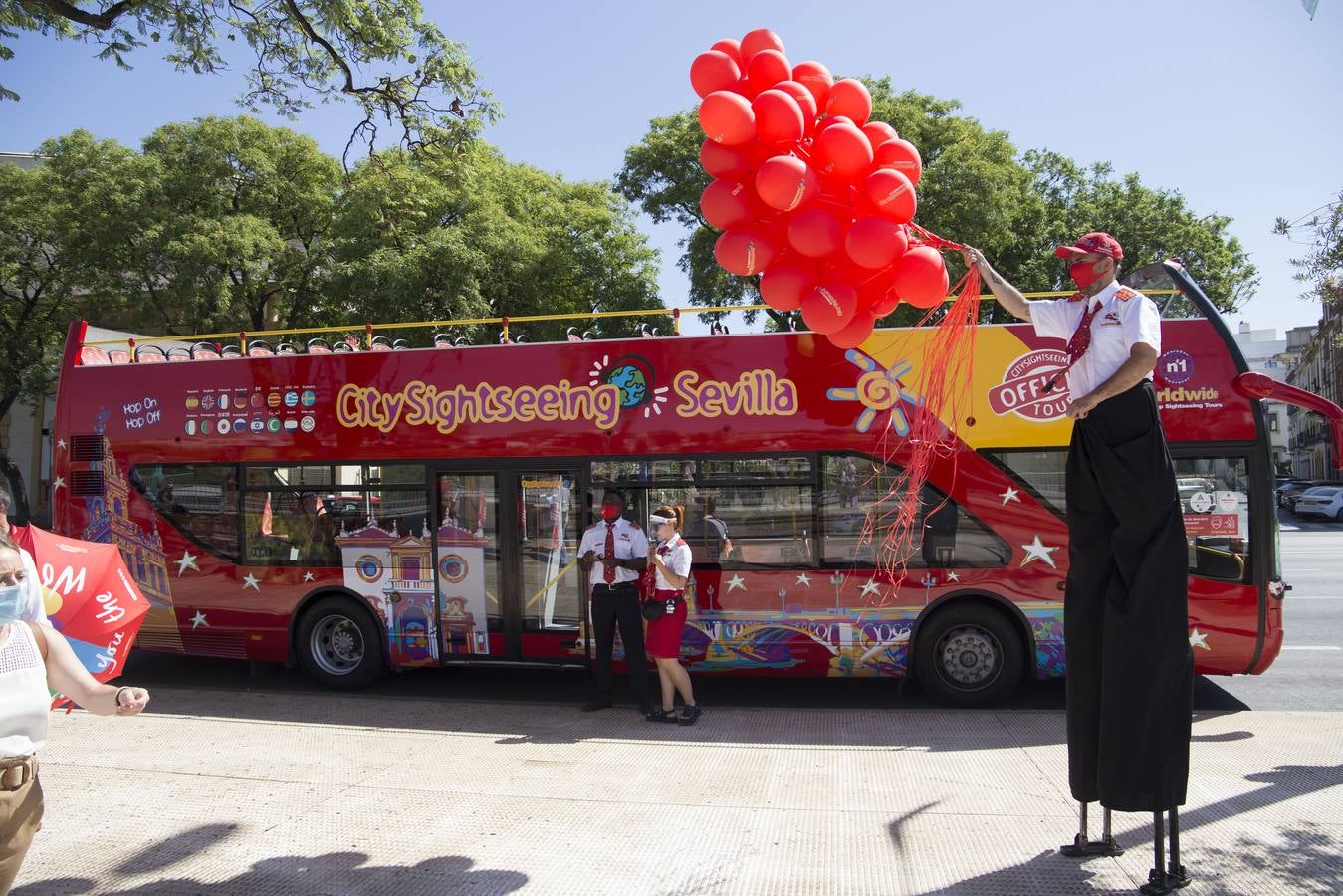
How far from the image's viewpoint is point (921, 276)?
420 centimetres

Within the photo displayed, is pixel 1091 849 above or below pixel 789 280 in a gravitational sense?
below

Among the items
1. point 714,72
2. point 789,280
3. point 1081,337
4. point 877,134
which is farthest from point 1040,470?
point 714,72

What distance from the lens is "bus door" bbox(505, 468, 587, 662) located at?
324 inches

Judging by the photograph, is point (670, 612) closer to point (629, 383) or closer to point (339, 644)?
point (629, 383)

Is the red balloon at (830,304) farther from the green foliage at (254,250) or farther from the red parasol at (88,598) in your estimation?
the green foliage at (254,250)

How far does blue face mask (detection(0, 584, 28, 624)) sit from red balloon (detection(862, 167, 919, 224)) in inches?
146

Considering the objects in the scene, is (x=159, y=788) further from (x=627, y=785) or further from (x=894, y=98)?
(x=894, y=98)

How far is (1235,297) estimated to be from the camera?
26.0 meters

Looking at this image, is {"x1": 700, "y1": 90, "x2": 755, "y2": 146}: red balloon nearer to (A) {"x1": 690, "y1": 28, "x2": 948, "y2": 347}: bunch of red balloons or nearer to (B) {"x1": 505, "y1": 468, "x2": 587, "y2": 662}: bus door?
(A) {"x1": 690, "y1": 28, "x2": 948, "y2": 347}: bunch of red balloons

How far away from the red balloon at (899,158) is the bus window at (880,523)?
3.60 m

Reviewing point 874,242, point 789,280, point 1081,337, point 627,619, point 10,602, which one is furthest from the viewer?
point 627,619

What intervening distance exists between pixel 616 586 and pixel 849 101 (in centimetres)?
459

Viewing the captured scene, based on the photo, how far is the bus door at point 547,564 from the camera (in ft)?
27.0

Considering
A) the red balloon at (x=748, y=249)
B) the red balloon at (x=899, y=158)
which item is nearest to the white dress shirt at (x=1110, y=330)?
the red balloon at (x=899, y=158)
